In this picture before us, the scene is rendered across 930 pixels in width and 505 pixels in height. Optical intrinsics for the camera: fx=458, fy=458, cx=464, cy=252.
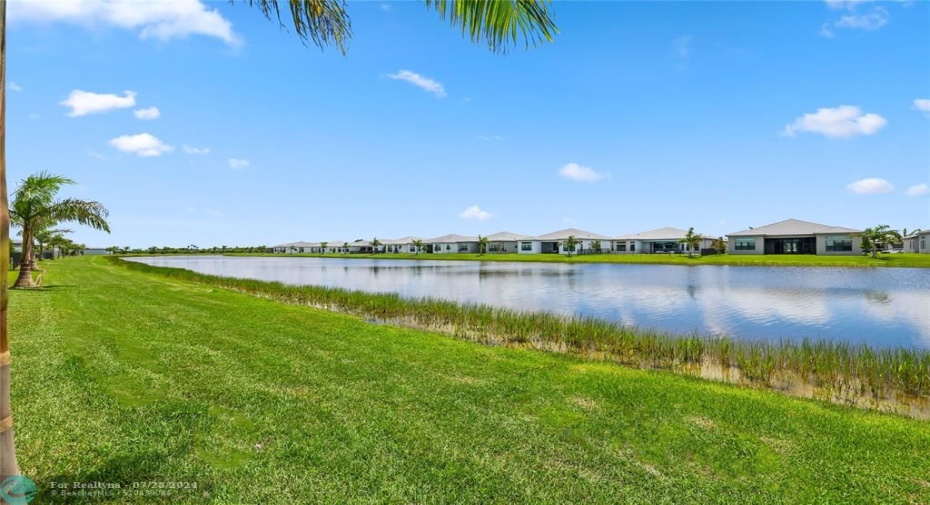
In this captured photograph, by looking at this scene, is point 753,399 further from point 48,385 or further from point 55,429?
point 48,385

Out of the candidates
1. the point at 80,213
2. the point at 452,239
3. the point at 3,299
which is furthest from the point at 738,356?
the point at 452,239

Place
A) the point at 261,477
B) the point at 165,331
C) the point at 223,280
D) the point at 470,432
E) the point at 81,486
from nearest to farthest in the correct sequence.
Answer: the point at 81,486 < the point at 261,477 < the point at 470,432 < the point at 165,331 < the point at 223,280

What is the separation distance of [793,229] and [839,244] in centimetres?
538

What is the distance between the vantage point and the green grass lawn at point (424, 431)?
3920mm

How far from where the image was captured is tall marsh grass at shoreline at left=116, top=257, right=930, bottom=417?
26.7 ft

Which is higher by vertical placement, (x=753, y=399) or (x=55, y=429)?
(x=55, y=429)

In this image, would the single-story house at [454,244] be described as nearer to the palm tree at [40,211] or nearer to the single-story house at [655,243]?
the single-story house at [655,243]

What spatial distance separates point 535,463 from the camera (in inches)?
172

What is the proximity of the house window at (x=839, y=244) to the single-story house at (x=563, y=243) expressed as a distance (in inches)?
1184

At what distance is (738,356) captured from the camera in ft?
31.5

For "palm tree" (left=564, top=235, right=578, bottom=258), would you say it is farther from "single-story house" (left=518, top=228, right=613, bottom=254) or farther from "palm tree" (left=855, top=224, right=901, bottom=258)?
"palm tree" (left=855, top=224, right=901, bottom=258)

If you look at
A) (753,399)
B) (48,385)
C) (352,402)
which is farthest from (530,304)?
(48,385)

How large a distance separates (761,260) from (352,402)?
5485cm

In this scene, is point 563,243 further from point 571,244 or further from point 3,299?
point 3,299
